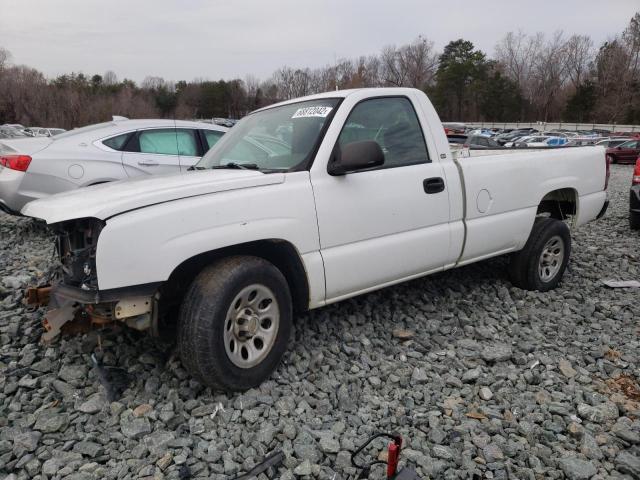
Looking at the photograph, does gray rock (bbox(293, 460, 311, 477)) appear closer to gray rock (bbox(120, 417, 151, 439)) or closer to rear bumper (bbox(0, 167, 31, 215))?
gray rock (bbox(120, 417, 151, 439))

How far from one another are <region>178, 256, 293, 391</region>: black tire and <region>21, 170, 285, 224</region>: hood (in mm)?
466

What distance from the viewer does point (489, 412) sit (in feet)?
10.3

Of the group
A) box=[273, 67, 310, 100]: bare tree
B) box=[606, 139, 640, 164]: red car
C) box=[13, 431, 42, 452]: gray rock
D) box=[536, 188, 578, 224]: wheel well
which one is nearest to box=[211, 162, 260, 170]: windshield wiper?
box=[13, 431, 42, 452]: gray rock

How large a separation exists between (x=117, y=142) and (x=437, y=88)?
276 ft

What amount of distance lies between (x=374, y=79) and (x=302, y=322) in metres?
85.0

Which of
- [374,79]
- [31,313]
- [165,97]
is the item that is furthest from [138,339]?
[374,79]

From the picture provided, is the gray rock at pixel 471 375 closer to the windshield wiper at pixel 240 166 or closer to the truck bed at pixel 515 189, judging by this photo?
the truck bed at pixel 515 189

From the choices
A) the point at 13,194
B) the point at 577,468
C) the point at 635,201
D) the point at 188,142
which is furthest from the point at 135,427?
the point at 635,201

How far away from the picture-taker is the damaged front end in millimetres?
2793

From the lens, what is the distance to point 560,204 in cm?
546

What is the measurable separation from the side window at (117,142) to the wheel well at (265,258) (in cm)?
456

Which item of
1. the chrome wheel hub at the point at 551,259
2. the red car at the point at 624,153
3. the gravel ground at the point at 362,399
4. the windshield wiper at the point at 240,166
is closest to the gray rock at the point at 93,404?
the gravel ground at the point at 362,399

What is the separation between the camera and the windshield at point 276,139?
3.58m

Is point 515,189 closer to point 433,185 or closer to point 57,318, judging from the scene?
point 433,185
